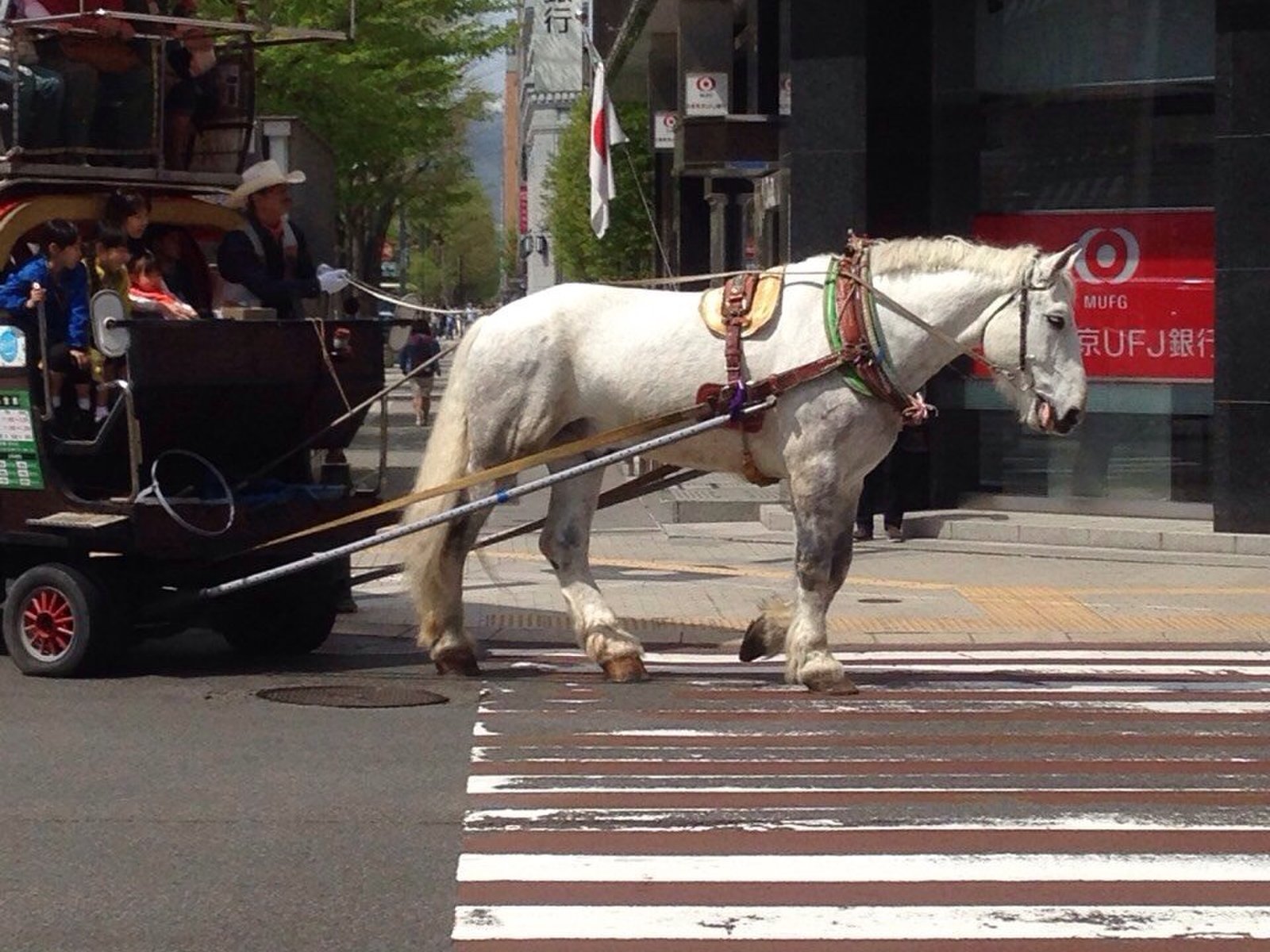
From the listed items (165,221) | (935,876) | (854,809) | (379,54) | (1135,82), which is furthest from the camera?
(379,54)

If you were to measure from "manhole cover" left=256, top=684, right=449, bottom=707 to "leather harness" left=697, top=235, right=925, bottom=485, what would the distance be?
1904 millimetres

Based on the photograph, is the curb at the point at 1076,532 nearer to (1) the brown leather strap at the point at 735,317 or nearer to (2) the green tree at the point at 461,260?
(1) the brown leather strap at the point at 735,317

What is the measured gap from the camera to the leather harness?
998 centimetres

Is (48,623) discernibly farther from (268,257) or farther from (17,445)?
(268,257)

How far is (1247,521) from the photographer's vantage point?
1683 centimetres

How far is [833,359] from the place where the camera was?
9984mm

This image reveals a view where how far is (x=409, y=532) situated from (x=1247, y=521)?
8583mm

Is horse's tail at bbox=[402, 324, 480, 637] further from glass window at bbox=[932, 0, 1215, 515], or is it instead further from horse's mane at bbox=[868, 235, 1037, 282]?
glass window at bbox=[932, 0, 1215, 515]

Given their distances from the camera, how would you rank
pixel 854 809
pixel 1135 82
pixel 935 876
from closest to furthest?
pixel 935 876 → pixel 854 809 → pixel 1135 82

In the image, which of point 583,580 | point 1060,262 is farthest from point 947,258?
point 583,580

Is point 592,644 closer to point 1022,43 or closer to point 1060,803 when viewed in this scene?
point 1060,803

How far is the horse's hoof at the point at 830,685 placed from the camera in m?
10.2

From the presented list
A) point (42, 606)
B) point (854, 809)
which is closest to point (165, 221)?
point (42, 606)

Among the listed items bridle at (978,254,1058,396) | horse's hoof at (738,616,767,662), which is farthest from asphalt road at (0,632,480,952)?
bridle at (978,254,1058,396)
